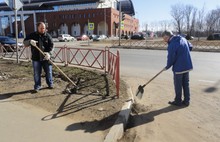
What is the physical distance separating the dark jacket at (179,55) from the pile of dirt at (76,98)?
1313 millimetres

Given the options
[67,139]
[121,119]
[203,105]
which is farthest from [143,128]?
[203,105]

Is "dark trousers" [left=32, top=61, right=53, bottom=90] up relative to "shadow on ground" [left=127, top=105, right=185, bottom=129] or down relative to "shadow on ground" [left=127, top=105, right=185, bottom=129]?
up

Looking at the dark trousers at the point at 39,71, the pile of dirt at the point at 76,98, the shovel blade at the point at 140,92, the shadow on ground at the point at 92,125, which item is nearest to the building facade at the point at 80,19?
the pile of dirt at the point at 76,98

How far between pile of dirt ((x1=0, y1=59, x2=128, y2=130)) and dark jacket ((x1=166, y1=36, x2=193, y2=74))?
131 centimetres

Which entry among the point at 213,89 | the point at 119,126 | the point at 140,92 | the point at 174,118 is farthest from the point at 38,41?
the point at 213,89

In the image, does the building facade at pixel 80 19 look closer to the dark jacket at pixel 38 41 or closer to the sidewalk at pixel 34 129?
the dark jacket at pixel 38 41

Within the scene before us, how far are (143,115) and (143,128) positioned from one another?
0.60 metres

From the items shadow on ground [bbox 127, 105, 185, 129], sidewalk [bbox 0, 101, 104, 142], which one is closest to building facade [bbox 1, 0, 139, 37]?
shadow on ground [bbox 127, 105, 185, 129]

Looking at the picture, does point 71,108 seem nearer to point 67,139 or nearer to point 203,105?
point 67,139

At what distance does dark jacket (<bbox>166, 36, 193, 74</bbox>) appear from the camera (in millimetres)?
4880

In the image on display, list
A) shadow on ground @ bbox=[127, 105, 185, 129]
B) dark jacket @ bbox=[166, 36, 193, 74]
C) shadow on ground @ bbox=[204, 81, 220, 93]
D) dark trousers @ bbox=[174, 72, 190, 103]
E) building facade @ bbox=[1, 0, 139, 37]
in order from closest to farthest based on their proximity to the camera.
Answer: shadow on ground @ bbox=[127, 105, 185, 129]
dark jacket @ bbox=[166, 36, 193, 74]
dark trousers @ bbox=[174, 72, 190, 103]
shadow on ground @ bbox=[204, 81, 220, 93]
building facade @ bbox=[1, 0, 139, 37]

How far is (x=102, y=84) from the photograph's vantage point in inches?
257

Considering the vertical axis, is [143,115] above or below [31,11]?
below

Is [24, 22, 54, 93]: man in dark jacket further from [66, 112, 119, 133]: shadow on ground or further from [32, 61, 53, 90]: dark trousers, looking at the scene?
[66, 112, 119, 133]: shadow on ground
